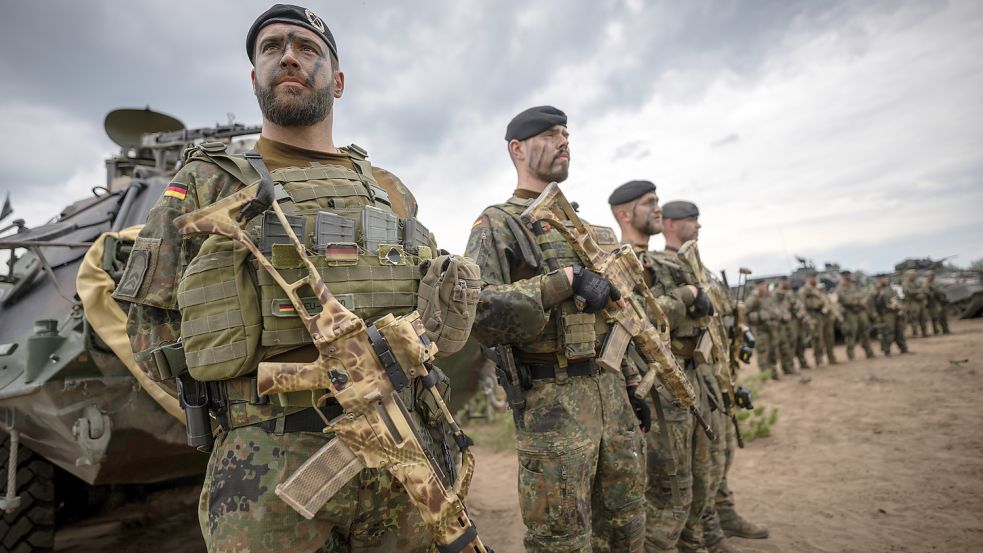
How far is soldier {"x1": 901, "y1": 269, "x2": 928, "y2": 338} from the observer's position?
15.5 metres

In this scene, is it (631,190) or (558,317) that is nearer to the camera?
(558,317)

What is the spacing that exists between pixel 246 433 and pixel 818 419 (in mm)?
8553

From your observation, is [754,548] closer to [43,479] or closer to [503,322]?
[503,322]

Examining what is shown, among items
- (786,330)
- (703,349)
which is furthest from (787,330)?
(703,349)

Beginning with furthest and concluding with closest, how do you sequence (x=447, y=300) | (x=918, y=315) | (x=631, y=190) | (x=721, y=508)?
(x=918, y=315), (x=721, y=508), (x=631, y=190), (x=447, y=300)

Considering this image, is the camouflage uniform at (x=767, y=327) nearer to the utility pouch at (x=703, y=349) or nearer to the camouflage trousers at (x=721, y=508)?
the camouflage trousers at (x=721, y=508)

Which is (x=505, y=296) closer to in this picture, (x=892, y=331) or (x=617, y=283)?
(x=617, y=283)

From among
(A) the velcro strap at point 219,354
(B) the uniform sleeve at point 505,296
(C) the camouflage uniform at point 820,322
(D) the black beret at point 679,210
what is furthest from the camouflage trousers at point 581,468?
(C) the camouflage uniform at point 820,322

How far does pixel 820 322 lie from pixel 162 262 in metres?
14.9

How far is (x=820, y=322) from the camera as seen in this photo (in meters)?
13.1

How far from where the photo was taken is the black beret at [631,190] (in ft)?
13.5

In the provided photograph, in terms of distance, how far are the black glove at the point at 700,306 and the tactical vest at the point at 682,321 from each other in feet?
0.23

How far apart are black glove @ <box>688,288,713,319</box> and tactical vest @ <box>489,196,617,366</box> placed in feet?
4.28

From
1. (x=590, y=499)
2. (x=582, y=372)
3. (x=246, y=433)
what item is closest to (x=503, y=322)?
(x=582, y=372)
